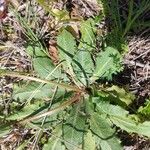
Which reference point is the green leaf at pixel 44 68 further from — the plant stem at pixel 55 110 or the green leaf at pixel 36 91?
the plant stem at pixel 55 110

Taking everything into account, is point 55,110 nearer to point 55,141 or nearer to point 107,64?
point 55,141

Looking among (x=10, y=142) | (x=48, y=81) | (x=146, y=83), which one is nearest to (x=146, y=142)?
(x=146, y=83)

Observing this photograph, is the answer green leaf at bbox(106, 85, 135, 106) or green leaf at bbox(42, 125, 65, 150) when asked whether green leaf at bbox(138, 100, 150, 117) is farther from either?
green leaf at bbox(42, 125, 65, 150)

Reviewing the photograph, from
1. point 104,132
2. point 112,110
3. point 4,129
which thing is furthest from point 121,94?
point 4,129

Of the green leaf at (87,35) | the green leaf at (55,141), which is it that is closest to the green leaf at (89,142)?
the green leaf at (55,141)

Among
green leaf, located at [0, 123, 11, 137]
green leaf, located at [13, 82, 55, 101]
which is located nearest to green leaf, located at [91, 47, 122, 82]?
green leaf, located at [13, 82, 55, 101]

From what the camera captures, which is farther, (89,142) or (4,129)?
(4,129)
